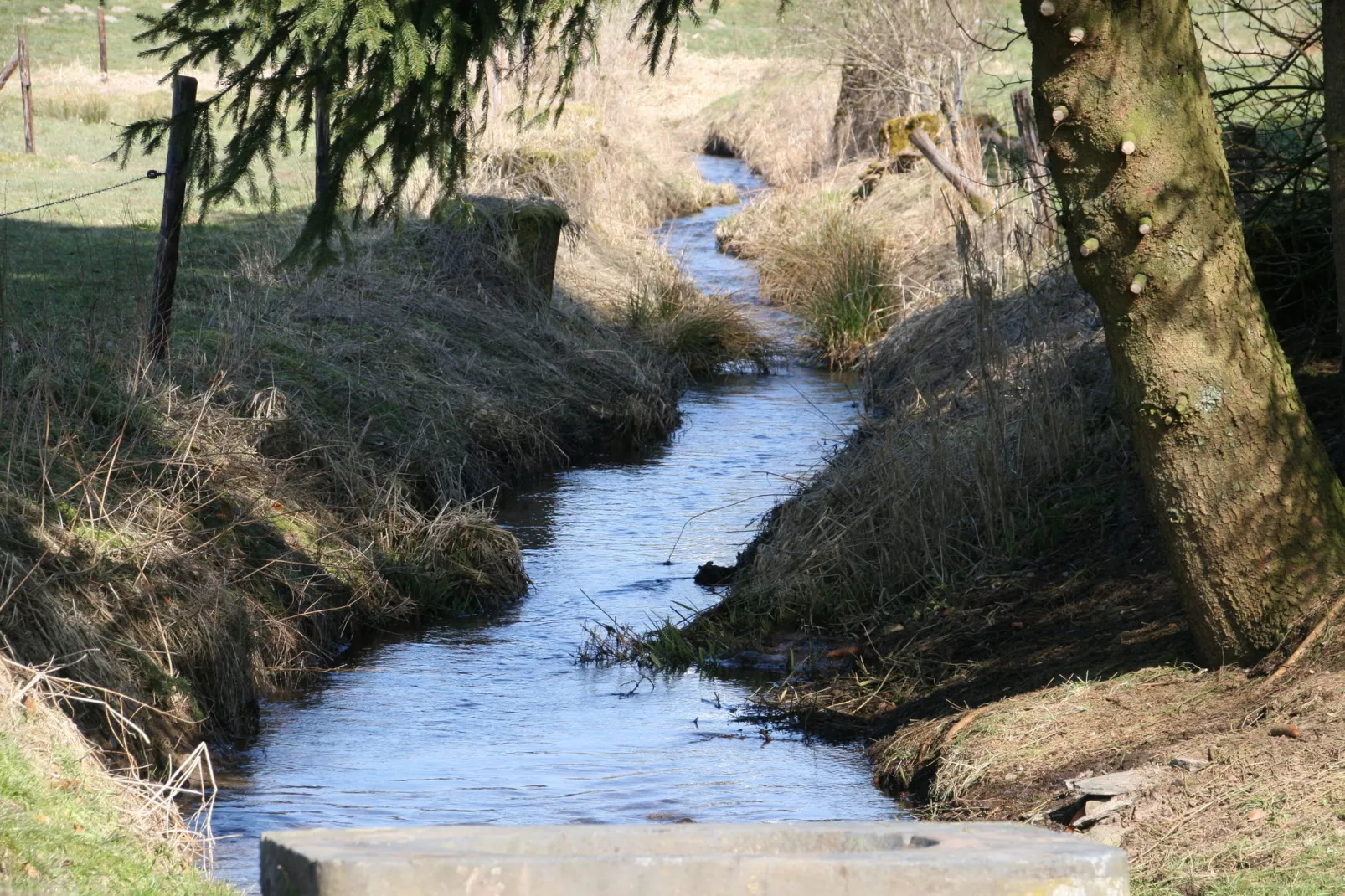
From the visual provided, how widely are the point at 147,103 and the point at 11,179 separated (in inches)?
470

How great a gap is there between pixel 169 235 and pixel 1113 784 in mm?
6297

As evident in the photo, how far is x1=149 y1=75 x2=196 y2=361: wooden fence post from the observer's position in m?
8.71

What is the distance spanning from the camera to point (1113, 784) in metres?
5.46

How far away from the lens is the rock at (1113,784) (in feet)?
17.7

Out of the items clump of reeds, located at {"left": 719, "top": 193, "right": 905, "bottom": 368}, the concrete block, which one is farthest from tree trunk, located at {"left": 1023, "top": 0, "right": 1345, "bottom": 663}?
clump of reeds, located at {"left": 719, "top": 193, "right": 905, "bottom": 368}

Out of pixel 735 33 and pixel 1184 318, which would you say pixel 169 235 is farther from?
pixel 735 33

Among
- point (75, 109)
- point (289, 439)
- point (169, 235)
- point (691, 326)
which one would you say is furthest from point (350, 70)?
point (75, 109)

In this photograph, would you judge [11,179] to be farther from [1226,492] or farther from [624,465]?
[1226,492]

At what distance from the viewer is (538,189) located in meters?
19.7

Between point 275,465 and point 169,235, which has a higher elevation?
point 169,235

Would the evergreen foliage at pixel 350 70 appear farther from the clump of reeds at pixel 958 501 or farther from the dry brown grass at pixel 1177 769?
the dry brown grass at pixel 1177 769

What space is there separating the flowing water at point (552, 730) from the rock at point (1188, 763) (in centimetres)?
123

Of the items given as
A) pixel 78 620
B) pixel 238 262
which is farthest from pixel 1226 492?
pixel 238 262

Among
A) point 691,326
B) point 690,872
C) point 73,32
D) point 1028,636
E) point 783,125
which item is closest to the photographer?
point 690,872
